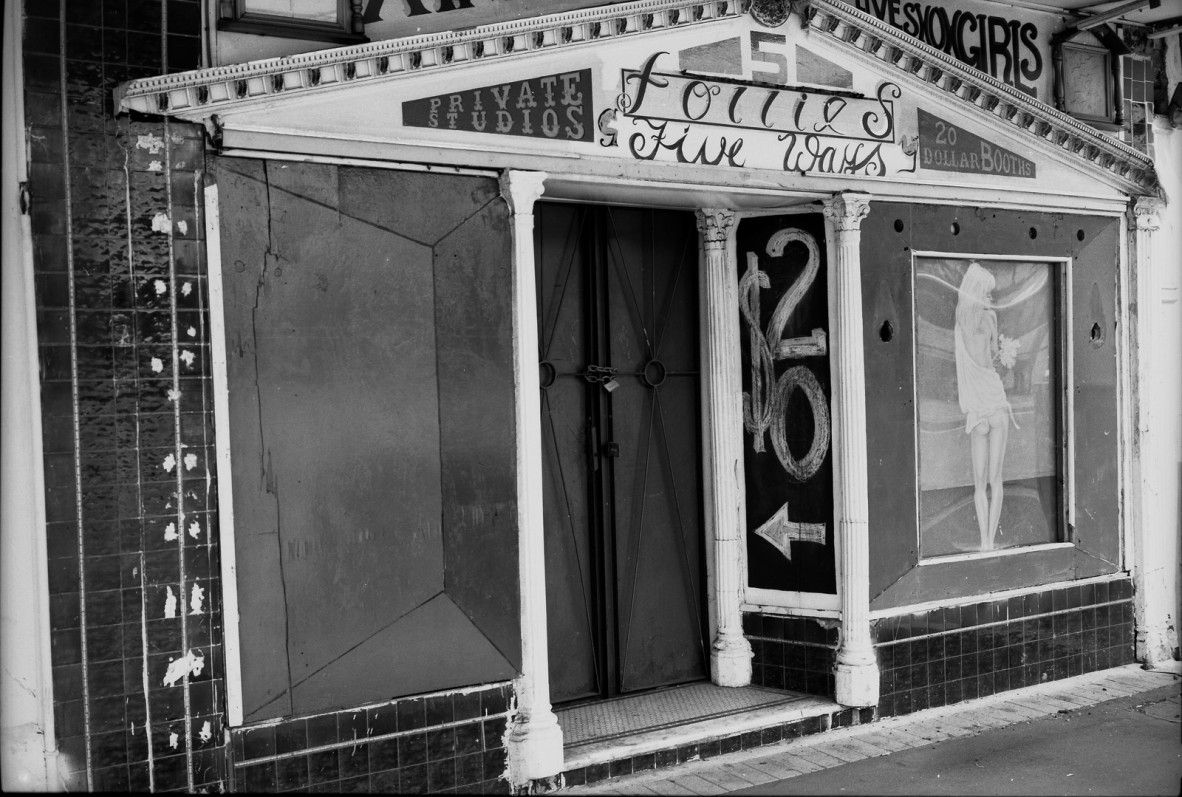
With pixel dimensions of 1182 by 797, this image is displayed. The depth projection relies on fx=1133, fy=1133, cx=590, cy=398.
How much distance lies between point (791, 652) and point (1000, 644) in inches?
61.2

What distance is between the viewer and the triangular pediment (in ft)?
16.9

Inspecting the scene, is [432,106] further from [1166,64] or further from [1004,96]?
[1166,64]

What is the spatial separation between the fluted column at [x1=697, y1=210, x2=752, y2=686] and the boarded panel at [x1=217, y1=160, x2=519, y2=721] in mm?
1848

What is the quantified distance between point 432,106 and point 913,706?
464 cm

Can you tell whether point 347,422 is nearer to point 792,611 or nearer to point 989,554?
point 792,611

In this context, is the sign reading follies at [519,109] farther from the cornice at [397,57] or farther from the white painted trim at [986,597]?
the white painted trim at [986,597]

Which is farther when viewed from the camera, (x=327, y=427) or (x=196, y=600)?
(x=327, y=427)

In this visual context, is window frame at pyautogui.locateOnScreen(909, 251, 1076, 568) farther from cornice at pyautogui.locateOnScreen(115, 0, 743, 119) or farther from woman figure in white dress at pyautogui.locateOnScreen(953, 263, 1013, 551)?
cornice at pyautogui.locateOnScreen(115, 0, 743, 119)

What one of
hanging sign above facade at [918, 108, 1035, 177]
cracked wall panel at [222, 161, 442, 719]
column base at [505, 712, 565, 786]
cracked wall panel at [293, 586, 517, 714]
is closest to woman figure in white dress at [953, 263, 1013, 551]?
hanging sign above facade at [918, 108, 1035, 177]

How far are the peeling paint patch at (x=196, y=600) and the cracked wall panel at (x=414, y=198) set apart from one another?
1.84 meters

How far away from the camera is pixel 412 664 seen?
540 cm

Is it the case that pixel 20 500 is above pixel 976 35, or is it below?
below

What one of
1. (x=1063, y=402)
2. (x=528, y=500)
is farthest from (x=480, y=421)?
(x=1063, y=402)

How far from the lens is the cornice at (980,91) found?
6648mm
